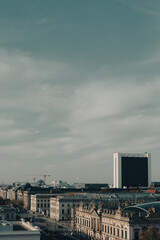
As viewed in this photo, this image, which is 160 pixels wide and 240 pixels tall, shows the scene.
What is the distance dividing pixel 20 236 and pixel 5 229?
7.20 m

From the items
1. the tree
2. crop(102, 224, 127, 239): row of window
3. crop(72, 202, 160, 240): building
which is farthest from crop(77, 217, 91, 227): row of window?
the tree

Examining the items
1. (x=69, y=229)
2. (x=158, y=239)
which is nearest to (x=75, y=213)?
(x=69, y=229)

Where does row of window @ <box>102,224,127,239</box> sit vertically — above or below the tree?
below

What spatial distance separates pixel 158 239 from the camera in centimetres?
12006

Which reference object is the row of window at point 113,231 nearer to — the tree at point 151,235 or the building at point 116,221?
the building at point 116,221

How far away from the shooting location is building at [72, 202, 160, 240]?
435ft

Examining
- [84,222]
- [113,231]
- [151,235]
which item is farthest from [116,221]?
[84,222]

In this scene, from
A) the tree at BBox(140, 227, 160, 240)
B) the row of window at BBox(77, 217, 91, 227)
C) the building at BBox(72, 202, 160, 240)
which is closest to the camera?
the tree at BBox(140, 227, 160, 240)

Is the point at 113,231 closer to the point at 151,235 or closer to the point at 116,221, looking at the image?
the point at 116,221

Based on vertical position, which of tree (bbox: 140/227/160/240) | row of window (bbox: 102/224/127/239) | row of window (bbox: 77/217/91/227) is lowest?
row of window (bbox: 77/217/91/227)

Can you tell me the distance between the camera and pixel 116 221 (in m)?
140

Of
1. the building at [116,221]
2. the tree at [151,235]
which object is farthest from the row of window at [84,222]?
the tree at [151,235]

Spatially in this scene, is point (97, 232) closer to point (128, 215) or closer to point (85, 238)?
point (85, 238)

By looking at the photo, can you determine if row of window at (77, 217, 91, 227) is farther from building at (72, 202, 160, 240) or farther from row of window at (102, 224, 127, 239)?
row of window at (102, 224, 127, 239)
